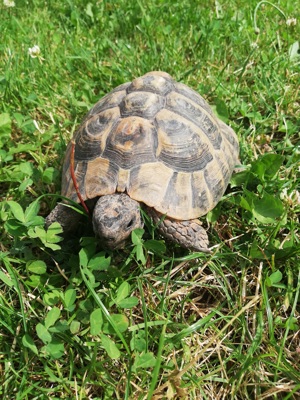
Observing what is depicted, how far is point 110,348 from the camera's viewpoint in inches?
73.1

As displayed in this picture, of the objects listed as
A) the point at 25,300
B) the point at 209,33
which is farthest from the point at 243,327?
the point at 209,33

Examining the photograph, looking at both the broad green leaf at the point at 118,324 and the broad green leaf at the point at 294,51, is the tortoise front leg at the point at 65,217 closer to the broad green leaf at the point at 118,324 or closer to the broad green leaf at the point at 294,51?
the broad green leaf at the point at 118,324

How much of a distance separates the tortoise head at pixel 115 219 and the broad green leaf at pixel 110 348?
481 mm

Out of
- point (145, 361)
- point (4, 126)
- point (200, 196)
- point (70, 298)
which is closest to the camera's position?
point (145, 361)

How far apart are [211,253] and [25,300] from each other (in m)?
1.06

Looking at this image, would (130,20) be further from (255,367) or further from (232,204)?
(255,367)

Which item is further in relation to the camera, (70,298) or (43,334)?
(70,298)

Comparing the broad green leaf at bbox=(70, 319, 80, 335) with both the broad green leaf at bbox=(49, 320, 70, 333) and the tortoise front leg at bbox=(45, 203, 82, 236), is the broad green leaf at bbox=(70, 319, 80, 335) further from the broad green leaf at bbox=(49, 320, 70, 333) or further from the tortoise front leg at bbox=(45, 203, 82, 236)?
the tortoise front leg at bbox=(45, 203, 82, 236)

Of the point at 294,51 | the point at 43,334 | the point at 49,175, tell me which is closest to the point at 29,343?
the point at 43,334

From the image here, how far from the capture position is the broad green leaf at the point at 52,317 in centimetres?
193

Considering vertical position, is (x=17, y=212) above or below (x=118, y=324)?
above

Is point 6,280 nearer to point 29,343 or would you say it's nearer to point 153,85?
point 29,343

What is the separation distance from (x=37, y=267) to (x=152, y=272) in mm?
636

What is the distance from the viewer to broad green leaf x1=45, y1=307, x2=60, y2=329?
1.93m
